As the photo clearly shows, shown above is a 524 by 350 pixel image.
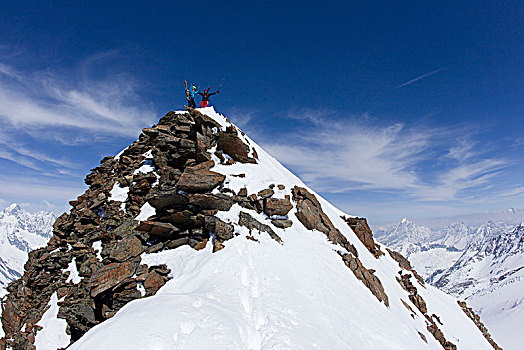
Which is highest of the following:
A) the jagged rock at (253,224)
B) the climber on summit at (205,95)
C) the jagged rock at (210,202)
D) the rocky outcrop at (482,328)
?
the climber on summit at (205,95)

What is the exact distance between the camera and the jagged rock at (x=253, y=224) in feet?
54.2

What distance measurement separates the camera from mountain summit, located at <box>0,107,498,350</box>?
870 centimetres

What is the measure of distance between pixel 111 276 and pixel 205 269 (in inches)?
269

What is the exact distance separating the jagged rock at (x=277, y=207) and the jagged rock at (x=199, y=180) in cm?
395

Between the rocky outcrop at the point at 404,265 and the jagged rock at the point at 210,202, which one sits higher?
the jagged rock at the point at 210,202

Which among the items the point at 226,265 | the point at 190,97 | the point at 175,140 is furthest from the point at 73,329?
the point at 190,97

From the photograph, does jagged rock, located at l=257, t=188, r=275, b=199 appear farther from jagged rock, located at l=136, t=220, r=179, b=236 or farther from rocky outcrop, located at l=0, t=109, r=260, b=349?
jagged rock, located at l=136, t=220, r=179, b=236

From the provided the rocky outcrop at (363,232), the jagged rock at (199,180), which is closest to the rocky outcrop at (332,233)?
the rocky outcrop at (363,232)

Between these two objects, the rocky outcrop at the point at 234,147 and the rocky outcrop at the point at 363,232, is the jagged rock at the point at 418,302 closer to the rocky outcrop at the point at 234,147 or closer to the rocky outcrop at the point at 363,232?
the rocky outcrop at the point at 363,232

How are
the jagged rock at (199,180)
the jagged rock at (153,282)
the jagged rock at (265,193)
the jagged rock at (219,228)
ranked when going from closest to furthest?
1. the jagged rock at (153,282)
2. the jagged rock at (219,228)
3. the jagged rock at (199,180)
4. the jagged rock at (265,193)

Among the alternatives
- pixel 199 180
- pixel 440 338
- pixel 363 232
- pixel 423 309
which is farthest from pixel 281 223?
pixel 423 309

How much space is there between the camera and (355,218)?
29.1 meters

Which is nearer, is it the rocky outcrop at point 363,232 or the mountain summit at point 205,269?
the mountain summit at point 205,269

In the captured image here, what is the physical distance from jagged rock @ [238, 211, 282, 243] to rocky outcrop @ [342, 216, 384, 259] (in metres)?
14.1
